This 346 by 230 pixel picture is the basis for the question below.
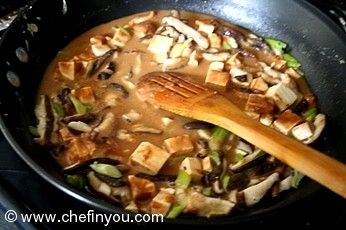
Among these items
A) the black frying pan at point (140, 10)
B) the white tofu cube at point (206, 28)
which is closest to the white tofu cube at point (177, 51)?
the white tofu cube at point (206, 28)

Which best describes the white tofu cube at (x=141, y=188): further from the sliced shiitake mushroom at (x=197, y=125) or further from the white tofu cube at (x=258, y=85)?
the white tofu cube at (x=258, y=85)

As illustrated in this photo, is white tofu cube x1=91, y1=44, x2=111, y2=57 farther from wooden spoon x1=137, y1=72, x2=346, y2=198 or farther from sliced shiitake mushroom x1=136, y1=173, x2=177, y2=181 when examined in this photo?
sliced shiitake mushroom x1=136, y1=173, x2=177, y2=181

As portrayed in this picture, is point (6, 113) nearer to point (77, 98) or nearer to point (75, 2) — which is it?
point (77, 98)

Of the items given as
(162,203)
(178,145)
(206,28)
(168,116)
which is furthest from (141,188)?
(206,28)

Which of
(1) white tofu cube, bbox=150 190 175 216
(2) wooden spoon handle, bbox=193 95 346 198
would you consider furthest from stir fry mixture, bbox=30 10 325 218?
(2) wooden spoon handle, bbox=193 95 346 198

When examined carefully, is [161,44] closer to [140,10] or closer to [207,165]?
[140,10]

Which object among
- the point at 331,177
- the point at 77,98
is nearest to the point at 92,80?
the point at 77,98
